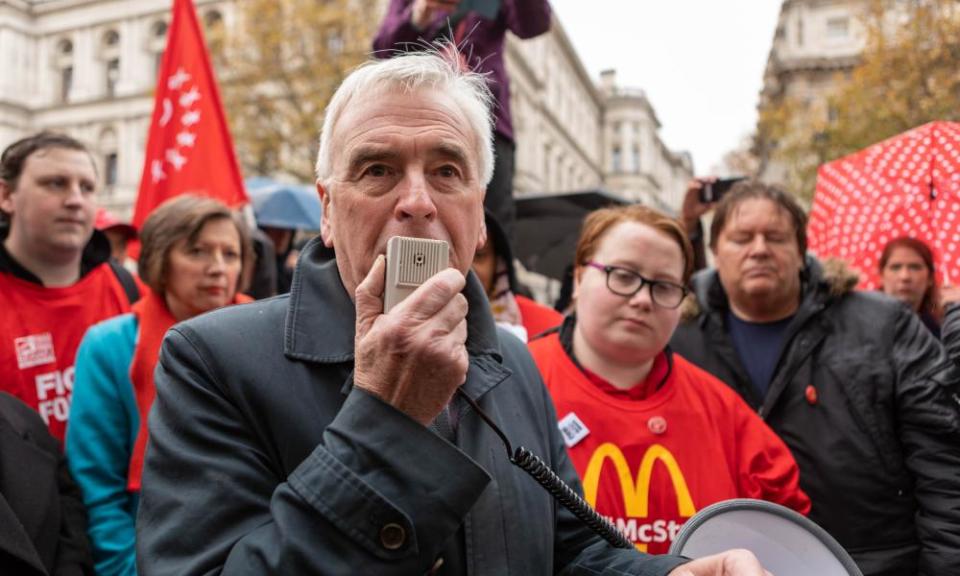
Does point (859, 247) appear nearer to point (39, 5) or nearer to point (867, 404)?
point (867, 404)

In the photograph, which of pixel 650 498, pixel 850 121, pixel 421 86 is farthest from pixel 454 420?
pixel 850 121

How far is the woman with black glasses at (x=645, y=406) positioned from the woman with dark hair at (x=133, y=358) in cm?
131

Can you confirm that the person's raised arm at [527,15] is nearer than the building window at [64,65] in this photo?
Yes

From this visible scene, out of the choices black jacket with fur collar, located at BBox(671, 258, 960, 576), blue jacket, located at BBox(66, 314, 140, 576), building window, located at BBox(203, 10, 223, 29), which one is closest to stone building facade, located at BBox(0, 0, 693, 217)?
building window, located at BBox(203, 10, 223, 29)

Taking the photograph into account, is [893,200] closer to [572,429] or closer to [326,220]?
[572,429]

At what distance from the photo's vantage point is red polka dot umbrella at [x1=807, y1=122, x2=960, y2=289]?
9.71ft

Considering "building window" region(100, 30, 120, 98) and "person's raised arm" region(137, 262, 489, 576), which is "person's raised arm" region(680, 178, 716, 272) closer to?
"person's raised arm" region(137, 262, 489, 576)

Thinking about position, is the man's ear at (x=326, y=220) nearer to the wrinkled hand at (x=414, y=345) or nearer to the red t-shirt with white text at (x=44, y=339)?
the wrinkled hand at (x=414, y=345)

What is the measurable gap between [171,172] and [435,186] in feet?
12.5

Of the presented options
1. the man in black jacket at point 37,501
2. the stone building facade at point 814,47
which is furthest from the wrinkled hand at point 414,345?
the stone building facade at point 814,47

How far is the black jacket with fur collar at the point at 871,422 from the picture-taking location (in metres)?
2.62

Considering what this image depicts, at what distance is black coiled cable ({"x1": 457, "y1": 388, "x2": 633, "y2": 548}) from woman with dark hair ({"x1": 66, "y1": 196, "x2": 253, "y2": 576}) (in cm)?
161

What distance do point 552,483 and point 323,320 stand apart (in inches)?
20.4

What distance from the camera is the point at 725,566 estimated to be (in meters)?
1.46
